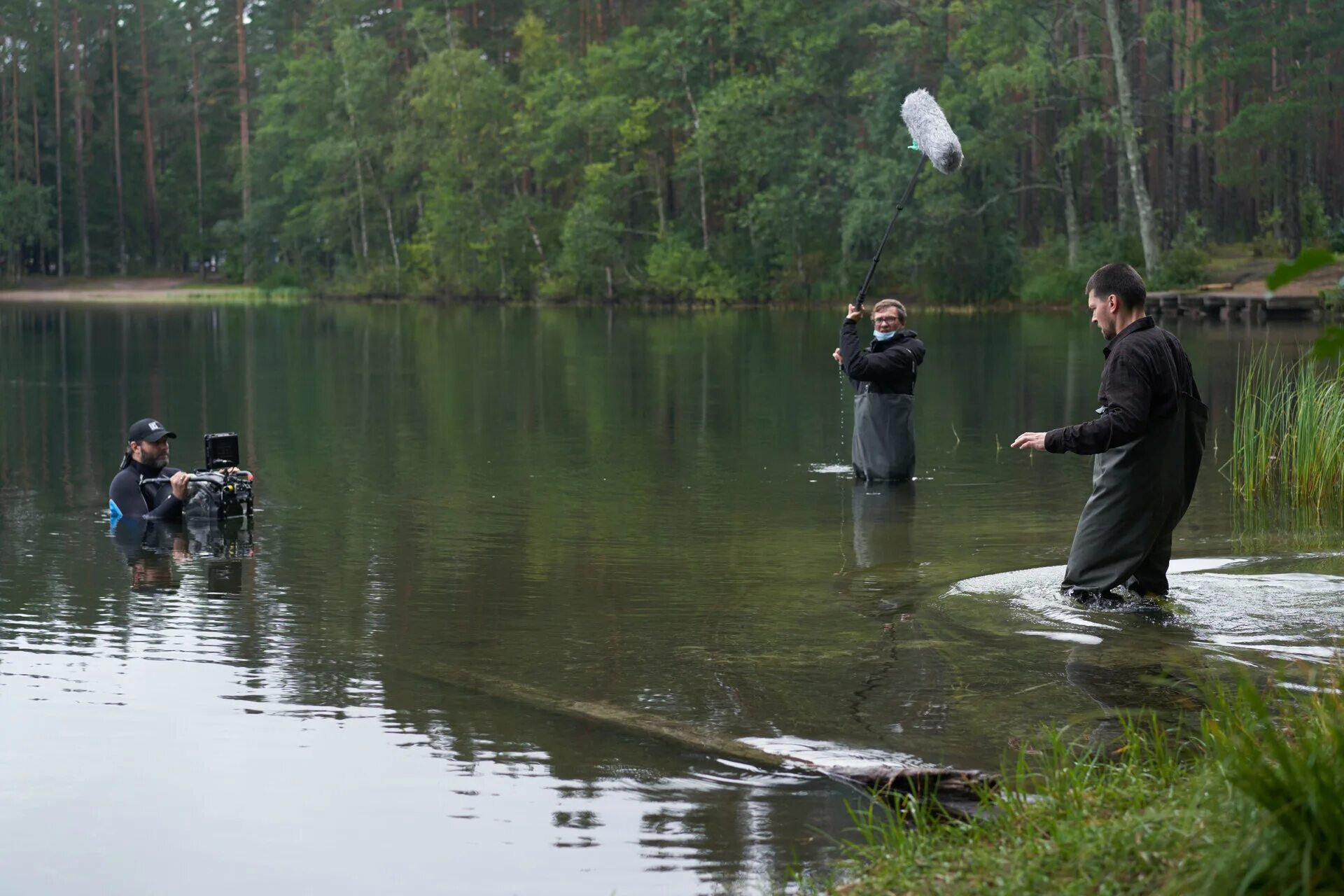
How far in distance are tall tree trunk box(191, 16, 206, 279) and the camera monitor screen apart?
8908 cm

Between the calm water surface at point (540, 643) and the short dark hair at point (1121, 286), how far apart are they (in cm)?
162

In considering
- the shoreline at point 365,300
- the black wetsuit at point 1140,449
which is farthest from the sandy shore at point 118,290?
the black wetsuit at point 1140,449

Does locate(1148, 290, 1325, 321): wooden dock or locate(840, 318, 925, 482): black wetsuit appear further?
locate(1148, 290, 1325, 321): wooden dock

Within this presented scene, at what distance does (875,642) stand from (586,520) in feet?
17.0

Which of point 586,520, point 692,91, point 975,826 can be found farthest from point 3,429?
point 692,91

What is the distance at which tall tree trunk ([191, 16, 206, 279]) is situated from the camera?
329 feet

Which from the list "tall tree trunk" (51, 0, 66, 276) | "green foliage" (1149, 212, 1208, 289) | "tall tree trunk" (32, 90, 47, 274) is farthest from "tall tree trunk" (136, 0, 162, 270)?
"green foliage" (1149, 212, 1208, 289)

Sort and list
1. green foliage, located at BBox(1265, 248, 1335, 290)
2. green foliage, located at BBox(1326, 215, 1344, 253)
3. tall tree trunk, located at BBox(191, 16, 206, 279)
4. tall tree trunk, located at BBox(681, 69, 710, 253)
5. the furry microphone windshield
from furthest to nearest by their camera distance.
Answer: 1. tall tree trunk, located at BBox(191, 16, 206, 279)
2. tall tree trunk, located at BBox(681, 69, 710, 253)
3. green foliage, located at BBox(1326, 215, 1344, 253)
4. the furry microphone windshield
5. green foliage, located at BBox(1265, 248, 1335, 290)

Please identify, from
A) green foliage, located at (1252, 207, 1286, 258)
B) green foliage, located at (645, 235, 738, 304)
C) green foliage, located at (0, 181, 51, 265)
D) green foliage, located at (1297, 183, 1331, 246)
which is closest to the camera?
green foliage, located at (1297, 183, 1331, 246)

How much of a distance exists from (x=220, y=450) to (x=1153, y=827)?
10.2 metres

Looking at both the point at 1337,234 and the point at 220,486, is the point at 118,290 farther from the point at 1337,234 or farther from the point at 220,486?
the point at 220,486

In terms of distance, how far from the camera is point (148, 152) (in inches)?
4016

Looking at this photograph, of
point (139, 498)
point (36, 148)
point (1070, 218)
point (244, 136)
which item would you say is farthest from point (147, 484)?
point (36, 148)

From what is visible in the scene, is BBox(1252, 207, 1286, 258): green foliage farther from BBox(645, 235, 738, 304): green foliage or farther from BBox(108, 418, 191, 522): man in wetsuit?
BBox(108, 418, 191, 522): man in wetsuit
